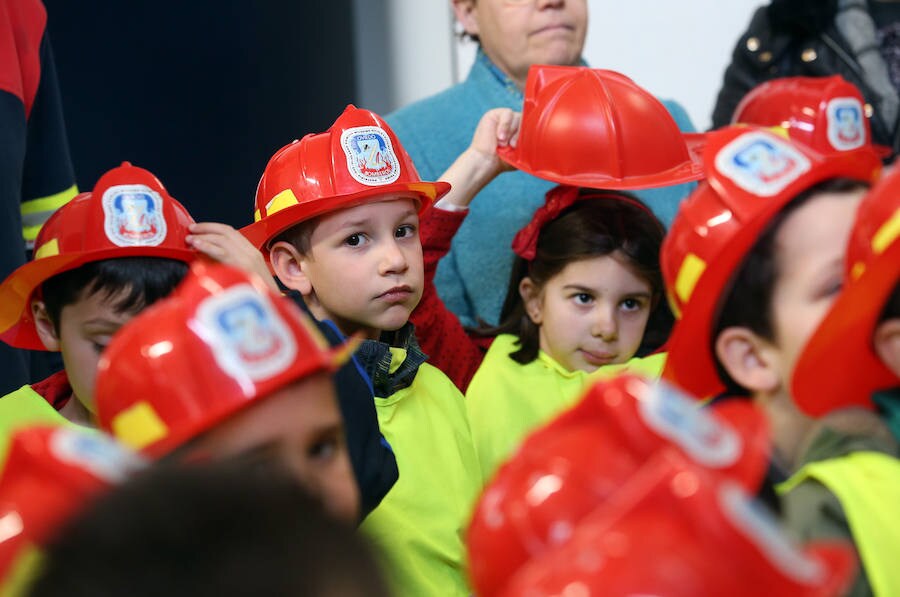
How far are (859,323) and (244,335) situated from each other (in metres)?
0.58

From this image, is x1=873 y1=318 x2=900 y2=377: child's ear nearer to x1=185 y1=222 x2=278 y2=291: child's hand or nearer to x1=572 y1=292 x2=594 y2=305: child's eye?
x1=185 y1=222 x2=278 y2=291: child's hand

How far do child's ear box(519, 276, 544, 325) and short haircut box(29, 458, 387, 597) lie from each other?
4.84 feet

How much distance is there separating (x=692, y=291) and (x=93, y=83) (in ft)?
7.42

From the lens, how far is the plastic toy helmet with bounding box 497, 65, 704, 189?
199cm

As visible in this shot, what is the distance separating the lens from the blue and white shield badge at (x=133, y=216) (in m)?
1.72

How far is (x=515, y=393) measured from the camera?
2.07m

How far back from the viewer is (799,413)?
4.05 ft

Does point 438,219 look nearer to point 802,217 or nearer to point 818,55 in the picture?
point 802,217

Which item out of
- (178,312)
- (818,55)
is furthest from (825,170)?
(818,55)

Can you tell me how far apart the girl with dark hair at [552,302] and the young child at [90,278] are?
0.51 metres

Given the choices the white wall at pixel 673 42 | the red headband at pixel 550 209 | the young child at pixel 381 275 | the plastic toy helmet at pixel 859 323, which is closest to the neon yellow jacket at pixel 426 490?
the young child at pixel 381 275

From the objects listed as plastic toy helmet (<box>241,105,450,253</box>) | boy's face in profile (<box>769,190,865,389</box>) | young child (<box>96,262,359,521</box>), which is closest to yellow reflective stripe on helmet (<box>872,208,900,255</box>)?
boy's face in profile (<box>769,190,865,389</box>)

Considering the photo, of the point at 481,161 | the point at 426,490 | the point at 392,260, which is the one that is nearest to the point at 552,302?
the point at 481,161

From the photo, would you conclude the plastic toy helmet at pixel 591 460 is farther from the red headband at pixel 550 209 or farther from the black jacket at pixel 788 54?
the black jacket at pixel 788 54
